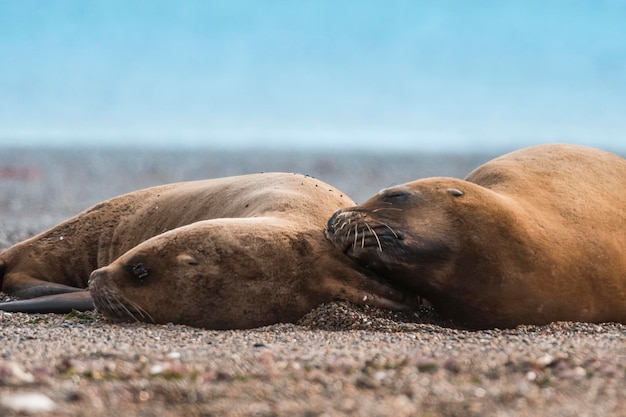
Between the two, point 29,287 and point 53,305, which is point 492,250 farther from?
point 29,287

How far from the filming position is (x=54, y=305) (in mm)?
7969

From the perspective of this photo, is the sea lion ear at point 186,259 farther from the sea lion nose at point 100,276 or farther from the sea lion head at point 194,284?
the sea lion nose at point 100,276

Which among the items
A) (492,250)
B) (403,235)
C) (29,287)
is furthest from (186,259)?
(29,287)

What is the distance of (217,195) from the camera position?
9.11m

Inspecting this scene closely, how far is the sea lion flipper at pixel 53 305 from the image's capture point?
7.95m

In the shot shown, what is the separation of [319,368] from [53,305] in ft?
11.1

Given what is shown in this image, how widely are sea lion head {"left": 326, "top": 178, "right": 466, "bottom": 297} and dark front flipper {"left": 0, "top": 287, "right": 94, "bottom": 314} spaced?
1865 millimetres

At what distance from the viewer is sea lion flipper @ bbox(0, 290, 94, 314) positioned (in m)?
7.95

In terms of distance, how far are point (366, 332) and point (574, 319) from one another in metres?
1.35

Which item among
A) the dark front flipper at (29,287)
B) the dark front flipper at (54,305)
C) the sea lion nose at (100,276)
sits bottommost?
the dark front flipper at (29,287)

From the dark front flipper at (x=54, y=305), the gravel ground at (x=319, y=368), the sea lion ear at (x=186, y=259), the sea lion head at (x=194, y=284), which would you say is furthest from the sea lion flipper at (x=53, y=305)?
the sea lion ear at (x=186, y=259)

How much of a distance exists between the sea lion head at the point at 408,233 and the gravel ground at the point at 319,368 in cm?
32

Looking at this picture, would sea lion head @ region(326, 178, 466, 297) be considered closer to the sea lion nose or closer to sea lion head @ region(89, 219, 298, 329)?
sea lion head @ region(89, 219, 298, 329)

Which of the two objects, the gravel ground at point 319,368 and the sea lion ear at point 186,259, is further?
the sea lion ear at point 186,259
